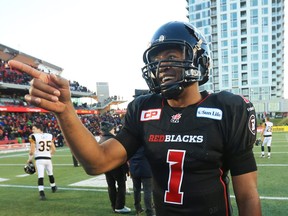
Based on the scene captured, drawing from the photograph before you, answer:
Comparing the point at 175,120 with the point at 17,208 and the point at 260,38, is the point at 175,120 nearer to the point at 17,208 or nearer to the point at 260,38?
the point at 17,208

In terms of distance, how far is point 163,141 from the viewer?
1.78 m

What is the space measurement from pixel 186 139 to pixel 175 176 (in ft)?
0.74

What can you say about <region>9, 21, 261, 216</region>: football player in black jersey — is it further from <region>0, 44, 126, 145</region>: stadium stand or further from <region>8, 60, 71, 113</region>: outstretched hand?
<region>0, 44, 126, 145</region>: stadium stand

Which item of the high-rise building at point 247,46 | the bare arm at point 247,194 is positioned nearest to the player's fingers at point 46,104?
the bare arm at point 247,194

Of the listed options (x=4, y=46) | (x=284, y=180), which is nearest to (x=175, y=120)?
(x=284, y=180)

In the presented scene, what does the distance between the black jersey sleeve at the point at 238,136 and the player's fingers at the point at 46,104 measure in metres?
0.92

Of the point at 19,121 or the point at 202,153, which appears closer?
the point at 202,153

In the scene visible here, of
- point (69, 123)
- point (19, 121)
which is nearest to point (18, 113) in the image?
point (19, 121)

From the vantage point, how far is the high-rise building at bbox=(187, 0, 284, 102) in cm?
5991

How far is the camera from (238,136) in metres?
1.67

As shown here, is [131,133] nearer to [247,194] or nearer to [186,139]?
[186,139]

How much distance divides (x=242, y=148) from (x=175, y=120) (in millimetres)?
424

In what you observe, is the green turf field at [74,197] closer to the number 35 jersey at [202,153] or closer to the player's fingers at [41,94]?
the number 35 jersey at [202,153]

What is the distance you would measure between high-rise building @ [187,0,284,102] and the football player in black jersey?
5840cm
